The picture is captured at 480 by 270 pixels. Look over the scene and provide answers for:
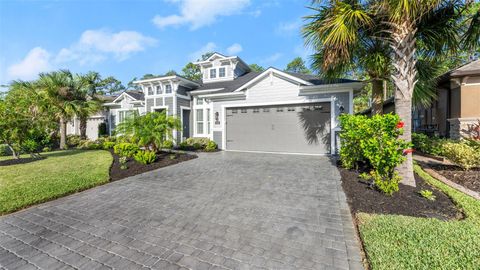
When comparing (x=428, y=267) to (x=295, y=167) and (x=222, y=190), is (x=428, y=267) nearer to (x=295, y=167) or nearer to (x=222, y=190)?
(x=222, y=190)

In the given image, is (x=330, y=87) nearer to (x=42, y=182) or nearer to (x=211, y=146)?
(x=211, y=146)

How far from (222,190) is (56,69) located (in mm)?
16313

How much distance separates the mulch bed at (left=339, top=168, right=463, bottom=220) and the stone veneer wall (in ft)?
21.0

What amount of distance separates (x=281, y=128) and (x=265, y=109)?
4.38 feet

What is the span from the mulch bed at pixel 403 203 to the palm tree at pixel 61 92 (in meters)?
16.6

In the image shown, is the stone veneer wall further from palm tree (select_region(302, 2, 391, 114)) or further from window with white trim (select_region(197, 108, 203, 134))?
window with white trim (select_region(197, 108, 203, 134))

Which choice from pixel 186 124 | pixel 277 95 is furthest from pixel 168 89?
pixel 277 95

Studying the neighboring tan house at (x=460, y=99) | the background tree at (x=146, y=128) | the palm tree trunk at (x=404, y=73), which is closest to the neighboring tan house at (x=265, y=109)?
the palm tree trunk at (x=404, y=73)

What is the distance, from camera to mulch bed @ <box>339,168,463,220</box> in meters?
3.59

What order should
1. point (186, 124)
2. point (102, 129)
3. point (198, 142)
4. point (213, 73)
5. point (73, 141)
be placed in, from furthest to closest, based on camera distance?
1. point (102, 129)
2. point (73, 141)
3. point (213, 73)
4. point (186, 124)
5. point (198, 142)

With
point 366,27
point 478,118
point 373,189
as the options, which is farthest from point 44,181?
point 478,118

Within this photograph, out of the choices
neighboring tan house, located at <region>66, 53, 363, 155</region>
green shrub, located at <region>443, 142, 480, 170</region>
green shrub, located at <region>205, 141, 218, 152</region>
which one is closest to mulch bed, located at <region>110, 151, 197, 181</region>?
green shrub, located at <region>205, 141, 218, 152</region>

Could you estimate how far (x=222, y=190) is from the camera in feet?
16.3

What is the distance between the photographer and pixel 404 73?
5121 millimetres
